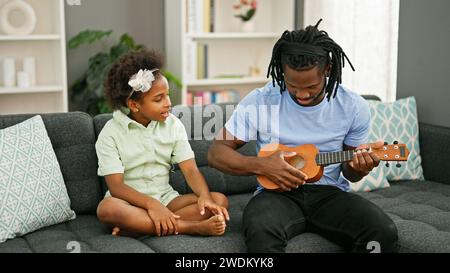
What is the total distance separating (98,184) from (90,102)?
1885 mm

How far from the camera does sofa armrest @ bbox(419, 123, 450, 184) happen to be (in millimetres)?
2869

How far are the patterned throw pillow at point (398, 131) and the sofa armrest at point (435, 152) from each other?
0.03 meters

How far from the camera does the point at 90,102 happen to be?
4.25m

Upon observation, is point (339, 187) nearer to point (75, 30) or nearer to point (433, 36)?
point (433, 36)

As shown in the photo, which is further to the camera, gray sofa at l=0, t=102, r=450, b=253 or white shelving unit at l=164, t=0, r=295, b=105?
white shelving unit at l=164, t=0, r=295, b=105

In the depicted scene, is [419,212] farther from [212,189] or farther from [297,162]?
[212,189]

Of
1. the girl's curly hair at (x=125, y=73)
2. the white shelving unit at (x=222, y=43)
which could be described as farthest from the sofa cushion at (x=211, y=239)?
the white shelving unit at (x=222, y=43)

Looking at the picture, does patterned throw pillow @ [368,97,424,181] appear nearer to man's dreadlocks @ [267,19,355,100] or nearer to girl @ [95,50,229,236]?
man's dreadlocks @ [267,19,355,100]

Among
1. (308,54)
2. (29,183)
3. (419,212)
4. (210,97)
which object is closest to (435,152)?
(419,212)

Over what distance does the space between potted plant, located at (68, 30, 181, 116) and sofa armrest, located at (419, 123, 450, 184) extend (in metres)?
1.81

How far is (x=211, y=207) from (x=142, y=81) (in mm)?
484

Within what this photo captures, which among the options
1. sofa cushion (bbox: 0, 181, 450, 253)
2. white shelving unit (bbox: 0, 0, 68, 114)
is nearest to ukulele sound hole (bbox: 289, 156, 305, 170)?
sofa cushion (bbox: 0, 181, 450, 253)

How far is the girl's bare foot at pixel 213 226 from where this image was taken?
6.85 feet

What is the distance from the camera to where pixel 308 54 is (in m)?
2.12
